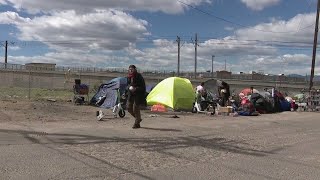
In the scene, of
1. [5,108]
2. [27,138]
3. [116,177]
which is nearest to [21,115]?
[5,108]

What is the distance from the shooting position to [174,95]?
22.9 metres

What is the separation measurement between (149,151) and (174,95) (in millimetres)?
13093

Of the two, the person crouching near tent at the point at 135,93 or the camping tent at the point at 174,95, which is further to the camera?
the camping tent at the point at 174,95

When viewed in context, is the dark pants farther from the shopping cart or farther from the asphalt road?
the shopping cart

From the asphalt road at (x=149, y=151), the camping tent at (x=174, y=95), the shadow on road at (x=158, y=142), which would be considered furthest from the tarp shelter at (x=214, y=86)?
the shadow on road at (x=158, y=142)

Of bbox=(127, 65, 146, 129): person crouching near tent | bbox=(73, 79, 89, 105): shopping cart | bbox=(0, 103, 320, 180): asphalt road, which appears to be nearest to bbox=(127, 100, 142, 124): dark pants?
bbox=(127, 65, 146, 129): person crouching near tent

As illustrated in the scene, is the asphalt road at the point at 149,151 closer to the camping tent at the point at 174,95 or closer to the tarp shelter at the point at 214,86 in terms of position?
the camping tent at the point at 174,95

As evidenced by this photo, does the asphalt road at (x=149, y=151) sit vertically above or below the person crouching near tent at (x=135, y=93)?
below

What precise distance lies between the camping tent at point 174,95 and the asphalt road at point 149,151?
748 cm

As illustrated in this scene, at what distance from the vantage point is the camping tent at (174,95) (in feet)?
74.9

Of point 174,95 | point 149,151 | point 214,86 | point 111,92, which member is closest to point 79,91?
point 111,92

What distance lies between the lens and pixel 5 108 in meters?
17.6

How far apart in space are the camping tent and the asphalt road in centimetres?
748

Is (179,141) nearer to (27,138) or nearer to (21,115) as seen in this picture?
(27,138)
